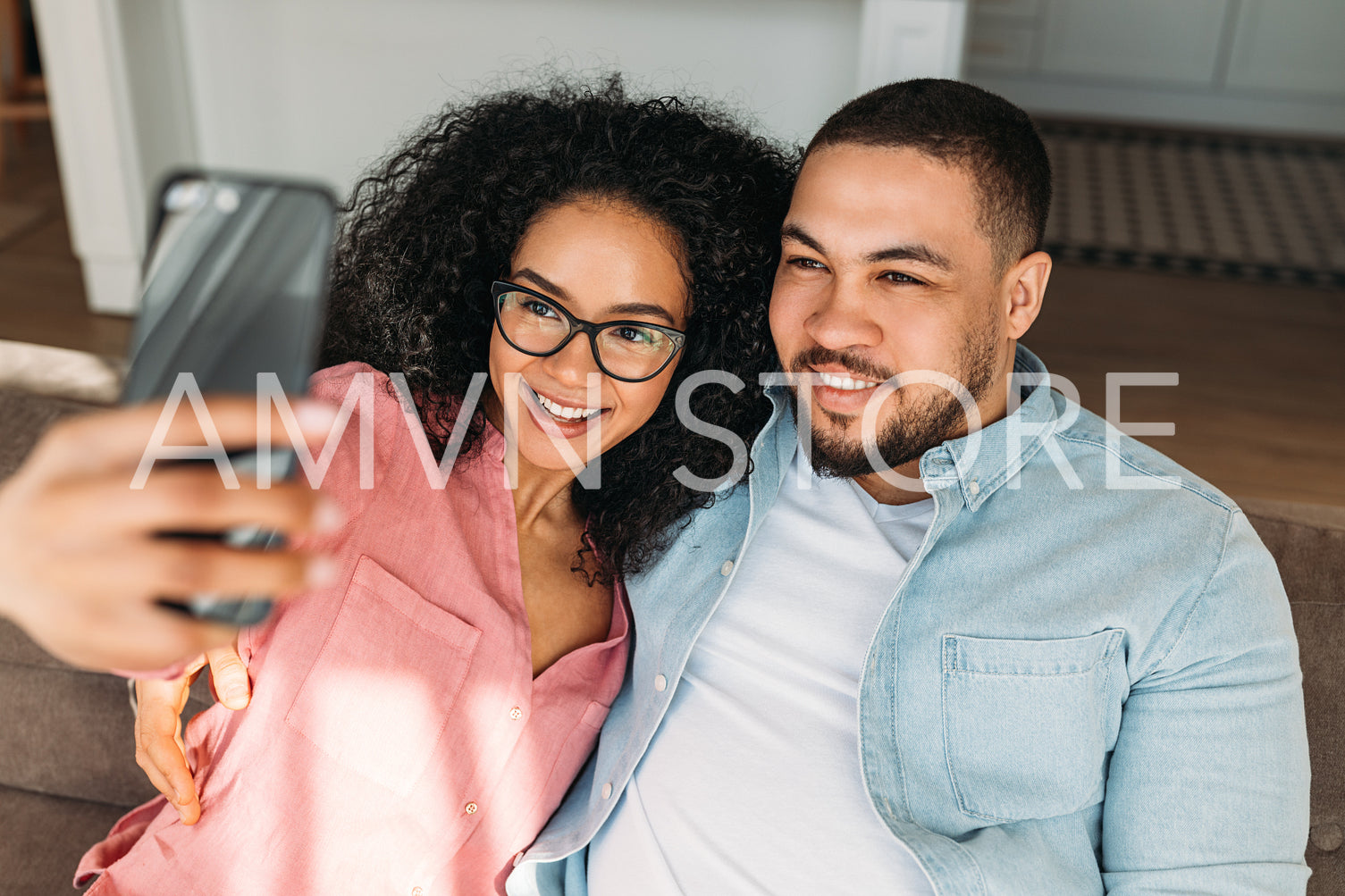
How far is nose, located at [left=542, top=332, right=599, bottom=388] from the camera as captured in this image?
1.15 m

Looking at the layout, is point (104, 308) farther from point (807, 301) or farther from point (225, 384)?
point (225, 384)

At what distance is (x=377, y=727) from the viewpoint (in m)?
1.08

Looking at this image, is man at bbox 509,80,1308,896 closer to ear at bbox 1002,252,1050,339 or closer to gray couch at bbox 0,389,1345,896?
ear at bbox 1002,252,1050,339

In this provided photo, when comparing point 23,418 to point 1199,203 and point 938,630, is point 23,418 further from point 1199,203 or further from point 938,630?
point 1199,203

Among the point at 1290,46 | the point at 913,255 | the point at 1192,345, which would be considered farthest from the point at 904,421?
the point at 1290,46

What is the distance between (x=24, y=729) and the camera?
1418mm

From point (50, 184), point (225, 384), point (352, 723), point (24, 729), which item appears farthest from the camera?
point (50, 184)

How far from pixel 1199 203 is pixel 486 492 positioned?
414 centimetres

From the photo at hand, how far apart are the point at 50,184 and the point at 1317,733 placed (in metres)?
4.42

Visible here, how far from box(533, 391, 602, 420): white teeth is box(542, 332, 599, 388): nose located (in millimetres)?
35

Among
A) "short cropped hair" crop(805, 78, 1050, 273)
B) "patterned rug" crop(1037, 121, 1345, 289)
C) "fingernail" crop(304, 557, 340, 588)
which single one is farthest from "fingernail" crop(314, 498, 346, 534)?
"patterned rug" crop(1037, 121, 1345, 289)

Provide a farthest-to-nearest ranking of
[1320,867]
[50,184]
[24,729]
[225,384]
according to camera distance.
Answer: [50,184] → [24,729] → [1320,867] → [225,384]

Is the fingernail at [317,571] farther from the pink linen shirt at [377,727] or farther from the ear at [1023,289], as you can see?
the ear at [1023,289]

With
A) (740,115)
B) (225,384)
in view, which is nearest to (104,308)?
(740,115)
